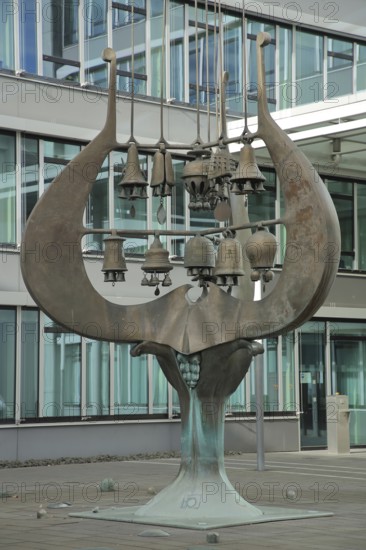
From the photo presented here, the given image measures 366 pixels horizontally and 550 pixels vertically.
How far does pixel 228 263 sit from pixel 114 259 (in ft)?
4.33

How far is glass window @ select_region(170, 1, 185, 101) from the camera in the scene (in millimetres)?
A: 27391

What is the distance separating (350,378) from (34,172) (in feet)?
31.7

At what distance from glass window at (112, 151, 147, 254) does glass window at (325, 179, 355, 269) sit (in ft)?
17.5

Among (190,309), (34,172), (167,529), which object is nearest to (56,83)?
(34,172)

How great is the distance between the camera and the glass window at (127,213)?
86.1 feet

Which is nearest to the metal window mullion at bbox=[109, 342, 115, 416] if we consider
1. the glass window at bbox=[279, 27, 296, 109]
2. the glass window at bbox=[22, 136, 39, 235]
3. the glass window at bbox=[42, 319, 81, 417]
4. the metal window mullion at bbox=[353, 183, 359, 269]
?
the glass window at bbox=[42, 319, 81, 417]

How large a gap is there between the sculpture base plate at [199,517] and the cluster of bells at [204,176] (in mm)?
3432

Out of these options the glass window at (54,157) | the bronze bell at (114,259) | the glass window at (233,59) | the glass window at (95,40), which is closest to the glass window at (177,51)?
the glass window at (233,59)

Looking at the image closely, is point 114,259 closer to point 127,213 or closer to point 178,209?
point 127,213

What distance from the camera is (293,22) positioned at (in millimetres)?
29484

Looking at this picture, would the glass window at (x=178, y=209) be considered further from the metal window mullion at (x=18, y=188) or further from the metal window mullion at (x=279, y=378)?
the metal window mullion at (x=18, y=188)

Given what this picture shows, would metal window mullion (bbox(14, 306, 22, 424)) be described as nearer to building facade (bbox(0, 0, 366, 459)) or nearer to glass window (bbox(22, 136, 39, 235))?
building facade (bbox(0, 0, 366, 459))

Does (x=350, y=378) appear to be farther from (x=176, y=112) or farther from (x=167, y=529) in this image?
(x=167, y=529)

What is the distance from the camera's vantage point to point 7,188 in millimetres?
24641
